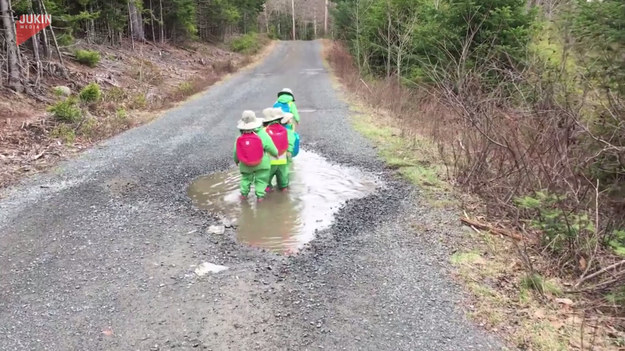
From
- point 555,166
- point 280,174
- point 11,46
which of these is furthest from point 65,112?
point 555,166

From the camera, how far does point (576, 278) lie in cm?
412

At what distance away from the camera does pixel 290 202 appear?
6.45 m

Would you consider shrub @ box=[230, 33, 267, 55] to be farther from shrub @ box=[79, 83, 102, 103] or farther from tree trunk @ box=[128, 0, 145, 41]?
shrub @ box=[79, 83, 102, 103]

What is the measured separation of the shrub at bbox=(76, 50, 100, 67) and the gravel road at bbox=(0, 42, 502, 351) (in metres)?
9.31

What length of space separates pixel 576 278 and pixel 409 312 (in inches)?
62.9

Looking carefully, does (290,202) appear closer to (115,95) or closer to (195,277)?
(195,277)

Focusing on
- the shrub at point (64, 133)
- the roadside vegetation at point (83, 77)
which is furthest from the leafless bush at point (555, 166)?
the shrub at point (64, 133)

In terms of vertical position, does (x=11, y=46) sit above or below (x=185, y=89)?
above

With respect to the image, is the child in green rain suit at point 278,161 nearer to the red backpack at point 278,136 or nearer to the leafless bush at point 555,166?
the red backpack at point 278,136

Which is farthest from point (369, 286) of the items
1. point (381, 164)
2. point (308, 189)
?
point (381, 164)

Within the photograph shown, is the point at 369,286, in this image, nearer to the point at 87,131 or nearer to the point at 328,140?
the point at 328,140

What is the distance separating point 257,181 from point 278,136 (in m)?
0.68

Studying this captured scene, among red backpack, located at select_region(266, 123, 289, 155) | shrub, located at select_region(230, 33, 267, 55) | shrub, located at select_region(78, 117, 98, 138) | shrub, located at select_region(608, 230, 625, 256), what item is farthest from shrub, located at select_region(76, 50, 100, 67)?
shrub, located at select_region(230, 33, 267, 55)

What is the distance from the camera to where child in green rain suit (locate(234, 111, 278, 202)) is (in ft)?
19.6
